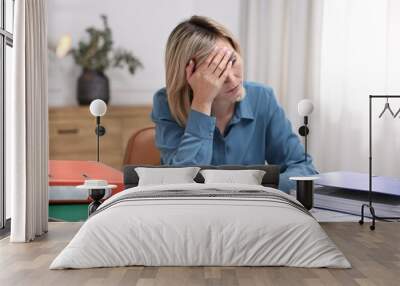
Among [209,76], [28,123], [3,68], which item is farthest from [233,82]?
[3,68]

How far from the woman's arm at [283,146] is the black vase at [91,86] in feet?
5.22

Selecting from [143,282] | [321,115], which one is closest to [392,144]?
[321,115]

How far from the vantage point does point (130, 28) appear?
5824mm

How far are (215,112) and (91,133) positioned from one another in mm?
1210

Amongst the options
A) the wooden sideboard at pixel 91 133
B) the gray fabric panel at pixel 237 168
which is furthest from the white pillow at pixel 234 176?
the wooden sideboard at pixel 91 133

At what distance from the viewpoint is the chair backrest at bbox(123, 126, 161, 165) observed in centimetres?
585

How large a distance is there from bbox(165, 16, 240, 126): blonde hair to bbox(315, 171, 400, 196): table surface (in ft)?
4.84

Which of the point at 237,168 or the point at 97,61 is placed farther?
the point at 97,61

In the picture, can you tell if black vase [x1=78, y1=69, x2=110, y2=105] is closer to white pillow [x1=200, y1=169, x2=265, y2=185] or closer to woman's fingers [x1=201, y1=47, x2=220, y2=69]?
woman's fingers [x1=201, y1=47, x2=220, y2=69]

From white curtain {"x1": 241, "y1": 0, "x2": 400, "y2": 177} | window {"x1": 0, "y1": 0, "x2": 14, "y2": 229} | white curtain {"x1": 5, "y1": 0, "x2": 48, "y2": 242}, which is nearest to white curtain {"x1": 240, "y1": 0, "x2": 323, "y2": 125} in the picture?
white curtain {"x1": 241, "y1": 0, "x2": 400, "y2": 177}

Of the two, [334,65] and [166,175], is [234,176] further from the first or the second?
[334,65]

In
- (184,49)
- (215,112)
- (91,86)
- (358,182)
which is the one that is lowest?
(358,182)

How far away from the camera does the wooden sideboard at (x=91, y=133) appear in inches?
230

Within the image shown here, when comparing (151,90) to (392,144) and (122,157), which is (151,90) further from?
(392,144)
